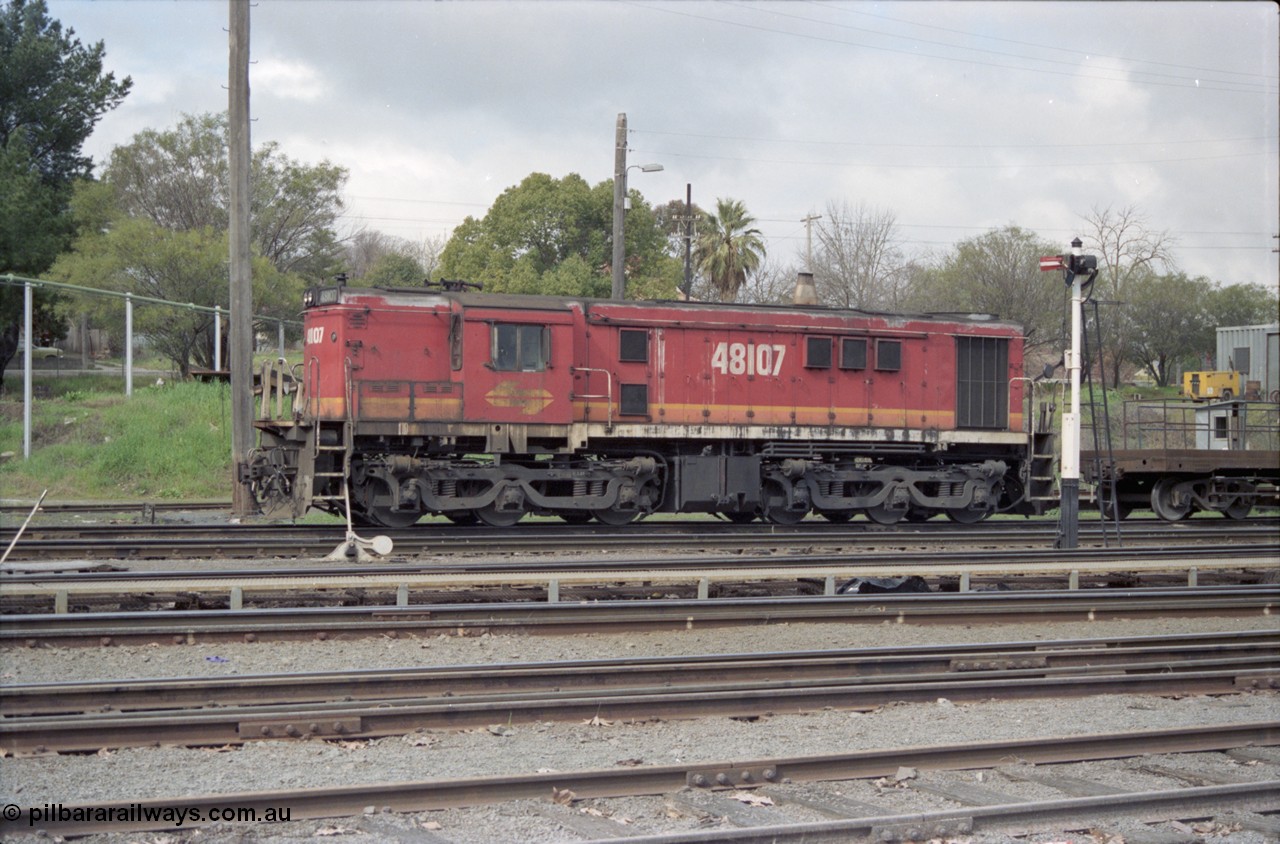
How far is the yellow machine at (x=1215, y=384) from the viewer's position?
30.0 metres

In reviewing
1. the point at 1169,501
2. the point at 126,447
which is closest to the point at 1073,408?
the point at 1169,501

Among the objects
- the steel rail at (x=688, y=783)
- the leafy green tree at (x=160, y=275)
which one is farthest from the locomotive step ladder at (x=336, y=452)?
the leafy green tree at (x=160, y=275)

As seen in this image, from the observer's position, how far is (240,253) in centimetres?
1670

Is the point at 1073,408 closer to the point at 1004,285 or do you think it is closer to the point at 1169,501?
the point at 1169,501

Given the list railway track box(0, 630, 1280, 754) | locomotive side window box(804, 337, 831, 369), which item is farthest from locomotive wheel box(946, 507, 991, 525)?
railway track box(0, 630, 1280, 754)

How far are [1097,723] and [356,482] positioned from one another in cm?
1028

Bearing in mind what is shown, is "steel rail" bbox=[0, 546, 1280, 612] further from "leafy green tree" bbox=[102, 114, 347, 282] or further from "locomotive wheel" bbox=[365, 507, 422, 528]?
"leafy green tree" bbox=[102, 114, 347, 282]

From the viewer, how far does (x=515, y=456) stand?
51.3ft

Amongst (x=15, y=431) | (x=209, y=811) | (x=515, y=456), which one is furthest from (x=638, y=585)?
(x=15, y=431)

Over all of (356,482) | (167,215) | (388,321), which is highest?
(167,215)

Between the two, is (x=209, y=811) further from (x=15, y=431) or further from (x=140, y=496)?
(x=15, y=431)

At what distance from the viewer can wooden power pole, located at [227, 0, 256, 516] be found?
16406mm

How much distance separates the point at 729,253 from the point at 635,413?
28885 mm

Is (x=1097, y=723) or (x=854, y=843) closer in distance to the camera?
(x=854, y=843)
